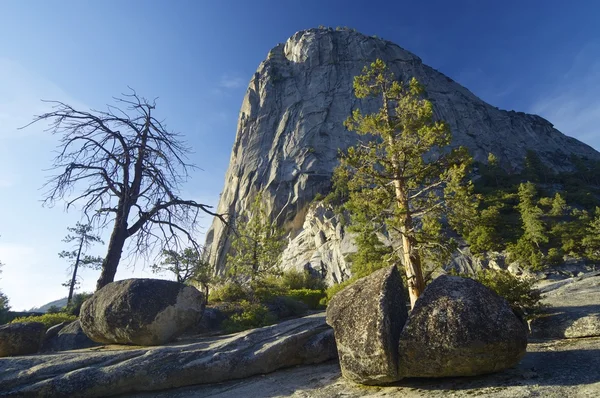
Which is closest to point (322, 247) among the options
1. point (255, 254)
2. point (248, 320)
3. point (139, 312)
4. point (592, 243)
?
point (255, 254)

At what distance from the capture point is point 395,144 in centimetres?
1039

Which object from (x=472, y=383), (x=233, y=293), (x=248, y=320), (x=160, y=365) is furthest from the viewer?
(x=233, y=293)

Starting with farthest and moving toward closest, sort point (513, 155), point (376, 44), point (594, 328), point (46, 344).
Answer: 1. point (376, 44)
2. point (513, 155)
3. point (46, 344)
4. point (594, 328)

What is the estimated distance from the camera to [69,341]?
9344 millimetres

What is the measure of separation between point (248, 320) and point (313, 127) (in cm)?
5568

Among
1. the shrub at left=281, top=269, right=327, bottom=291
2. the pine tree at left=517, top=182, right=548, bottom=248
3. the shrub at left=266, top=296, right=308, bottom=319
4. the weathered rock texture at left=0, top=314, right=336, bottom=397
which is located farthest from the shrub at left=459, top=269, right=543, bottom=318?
the pine tree at left=517, top=182, right=548, bottom=248

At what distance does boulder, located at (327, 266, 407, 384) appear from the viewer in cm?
543

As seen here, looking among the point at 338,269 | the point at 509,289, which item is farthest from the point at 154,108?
the point at 338,269

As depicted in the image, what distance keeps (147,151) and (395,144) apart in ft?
25.9

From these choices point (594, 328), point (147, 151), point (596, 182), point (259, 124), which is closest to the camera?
point (594, 328)

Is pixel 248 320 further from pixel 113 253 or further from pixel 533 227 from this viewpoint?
pixel 533 227

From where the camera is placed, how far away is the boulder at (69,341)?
9.20 meters

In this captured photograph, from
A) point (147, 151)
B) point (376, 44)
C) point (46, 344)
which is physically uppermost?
point (376, 44)

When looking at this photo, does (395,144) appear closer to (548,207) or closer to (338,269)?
(338,269)
